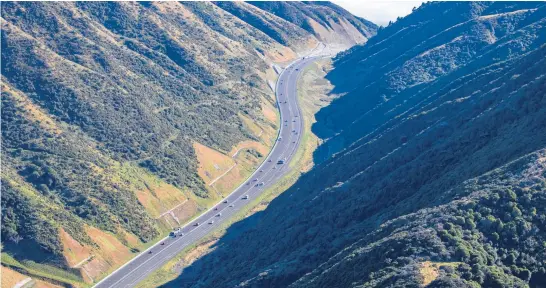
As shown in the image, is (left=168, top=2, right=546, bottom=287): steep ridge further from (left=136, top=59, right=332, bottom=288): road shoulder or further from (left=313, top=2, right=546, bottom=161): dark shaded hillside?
(left=136, top=59, right=332, bottom=288): road shoulder

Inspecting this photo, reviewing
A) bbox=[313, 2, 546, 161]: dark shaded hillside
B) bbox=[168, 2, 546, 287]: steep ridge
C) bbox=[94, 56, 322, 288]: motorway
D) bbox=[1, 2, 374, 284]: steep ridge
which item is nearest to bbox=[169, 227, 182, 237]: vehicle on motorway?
bbox=[94, 56, 322, 288]: motorway

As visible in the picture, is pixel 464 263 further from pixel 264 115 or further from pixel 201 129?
pixel 264 115

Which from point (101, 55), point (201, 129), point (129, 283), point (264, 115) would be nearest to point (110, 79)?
point (101, 55)

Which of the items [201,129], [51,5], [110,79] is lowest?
[201,129]

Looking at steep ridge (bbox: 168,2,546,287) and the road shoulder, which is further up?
steep ridge (bbox: 168,2,546,287)

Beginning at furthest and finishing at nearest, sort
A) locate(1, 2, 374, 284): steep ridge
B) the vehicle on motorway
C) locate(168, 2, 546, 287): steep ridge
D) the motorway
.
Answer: the vehicle on motorway < the motorway < locate(1, 2, 374, 284): steep ridge < locate(168, 2, 546, 287): steep ridge

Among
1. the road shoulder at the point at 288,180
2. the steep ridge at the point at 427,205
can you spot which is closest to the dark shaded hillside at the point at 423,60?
the steep ridge at the point at 427,205

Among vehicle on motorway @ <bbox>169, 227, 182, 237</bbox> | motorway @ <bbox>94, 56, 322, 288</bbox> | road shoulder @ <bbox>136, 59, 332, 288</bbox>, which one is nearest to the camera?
motorway @ <bbox>94, 56, 322, 288</bbox>

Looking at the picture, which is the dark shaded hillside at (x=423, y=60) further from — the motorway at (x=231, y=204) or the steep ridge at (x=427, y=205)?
the motorway at (x=231, y=204)
